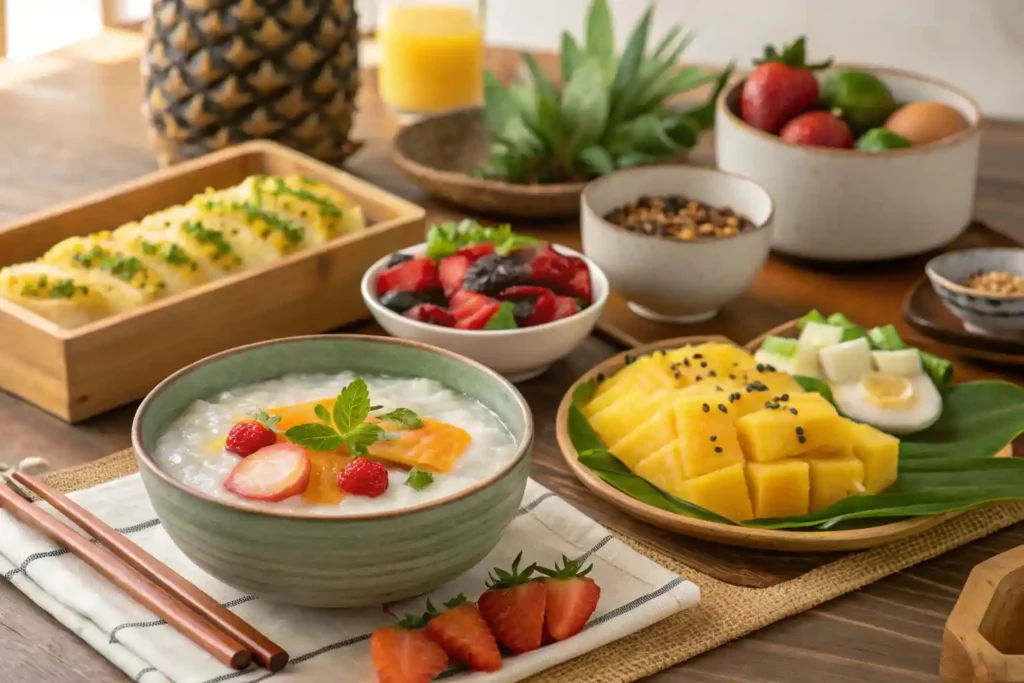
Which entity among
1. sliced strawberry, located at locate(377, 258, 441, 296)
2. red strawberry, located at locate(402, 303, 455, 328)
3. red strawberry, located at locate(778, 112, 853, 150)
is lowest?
red strawberry, located at locate(402, 303, 455, 328)

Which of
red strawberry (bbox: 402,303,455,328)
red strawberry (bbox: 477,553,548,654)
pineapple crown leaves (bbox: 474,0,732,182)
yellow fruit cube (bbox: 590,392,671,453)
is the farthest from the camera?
pineapple crown leaves (bbox: 474,0,732,182)

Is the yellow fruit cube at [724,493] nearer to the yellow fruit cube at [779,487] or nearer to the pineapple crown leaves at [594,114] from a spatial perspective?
the yellow fruit cube at [779,487]

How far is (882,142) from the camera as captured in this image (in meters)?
2.25

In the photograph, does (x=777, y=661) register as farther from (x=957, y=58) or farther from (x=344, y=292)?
(x=957, y=58)

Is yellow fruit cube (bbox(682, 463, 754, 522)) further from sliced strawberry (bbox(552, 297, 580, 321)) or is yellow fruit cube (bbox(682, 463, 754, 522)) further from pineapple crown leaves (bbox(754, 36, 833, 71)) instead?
pineapple crown leaves (bbox(754, 36, 833, 71))

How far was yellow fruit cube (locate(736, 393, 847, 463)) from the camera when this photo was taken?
155cm

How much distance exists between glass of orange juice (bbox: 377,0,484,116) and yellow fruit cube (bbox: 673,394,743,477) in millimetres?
1514

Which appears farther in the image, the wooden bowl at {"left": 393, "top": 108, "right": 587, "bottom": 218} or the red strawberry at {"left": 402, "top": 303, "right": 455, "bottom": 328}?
the wooden bowl at {"left": 393, "top": 108, "right": 587, "bottom": 218}

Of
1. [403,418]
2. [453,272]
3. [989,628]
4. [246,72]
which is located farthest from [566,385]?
[246,72]

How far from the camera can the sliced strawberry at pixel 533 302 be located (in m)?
1.88

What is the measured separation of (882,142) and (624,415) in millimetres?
838

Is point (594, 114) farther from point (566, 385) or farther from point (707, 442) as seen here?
point (707, 442)

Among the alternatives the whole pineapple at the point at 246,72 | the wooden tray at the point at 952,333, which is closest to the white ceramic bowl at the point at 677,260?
the wooden tray at the point at 952,333

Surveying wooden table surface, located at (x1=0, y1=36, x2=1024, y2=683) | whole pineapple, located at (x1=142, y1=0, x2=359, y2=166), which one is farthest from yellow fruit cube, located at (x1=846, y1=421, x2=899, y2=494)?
whole pineapple, located at (x1=142, y1=0, x2=359, y2=166)
